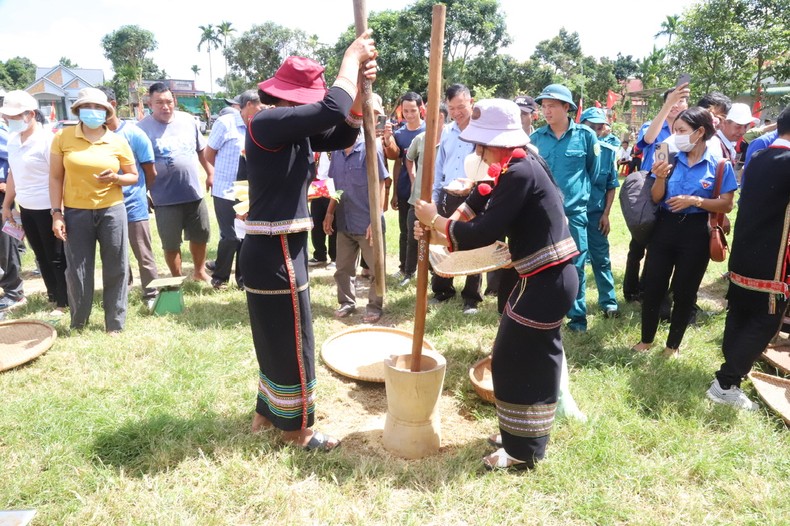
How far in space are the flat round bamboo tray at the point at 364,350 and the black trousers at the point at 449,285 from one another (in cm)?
107

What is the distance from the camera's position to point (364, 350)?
13.8 ft

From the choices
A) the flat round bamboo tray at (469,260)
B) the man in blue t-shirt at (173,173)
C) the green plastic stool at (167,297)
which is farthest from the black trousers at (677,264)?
the man in blue t-shirt at (173,173)

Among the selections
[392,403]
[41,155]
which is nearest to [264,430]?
[392,403]

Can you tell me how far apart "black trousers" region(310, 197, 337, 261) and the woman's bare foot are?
3811 mm

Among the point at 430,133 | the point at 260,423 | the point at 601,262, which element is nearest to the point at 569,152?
the point at 601,262

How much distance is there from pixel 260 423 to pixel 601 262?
346 centimetres

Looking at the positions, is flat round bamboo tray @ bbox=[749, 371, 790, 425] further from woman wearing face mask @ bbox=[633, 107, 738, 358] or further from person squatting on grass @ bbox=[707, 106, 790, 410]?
woman wearing face mask @ bbox=[633, 107, 738, 358]

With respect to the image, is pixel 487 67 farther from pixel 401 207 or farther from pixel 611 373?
pixel 611 373

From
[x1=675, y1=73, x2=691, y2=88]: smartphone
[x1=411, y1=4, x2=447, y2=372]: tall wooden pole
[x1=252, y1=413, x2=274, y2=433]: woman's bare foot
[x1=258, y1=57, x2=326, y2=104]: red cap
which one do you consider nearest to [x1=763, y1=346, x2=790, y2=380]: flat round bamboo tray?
[x1=675, y1=73, x2=691, y2=88]: smartphone

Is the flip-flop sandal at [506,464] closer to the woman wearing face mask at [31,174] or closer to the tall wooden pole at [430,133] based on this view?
the tall wooden pole at [430,133]

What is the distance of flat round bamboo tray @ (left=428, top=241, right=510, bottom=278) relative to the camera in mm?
2793

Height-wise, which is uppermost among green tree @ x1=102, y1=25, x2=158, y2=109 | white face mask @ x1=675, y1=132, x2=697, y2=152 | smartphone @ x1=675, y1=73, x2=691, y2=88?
green tree @ x1=102, y1=25, x2=158, y2=109

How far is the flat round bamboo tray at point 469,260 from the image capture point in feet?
9.16

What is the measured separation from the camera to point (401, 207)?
250 inches
